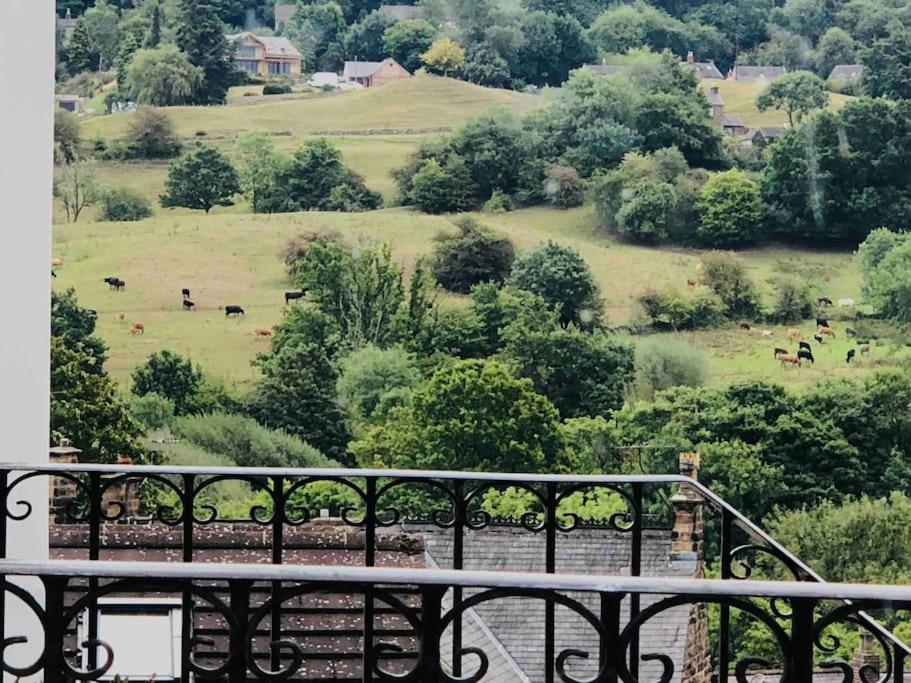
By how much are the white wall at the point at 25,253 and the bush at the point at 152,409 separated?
7.24 metres

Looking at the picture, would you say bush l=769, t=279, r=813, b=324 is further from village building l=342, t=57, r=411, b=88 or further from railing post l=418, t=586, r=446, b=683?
railing post l=418, t=586, r=446, b=683

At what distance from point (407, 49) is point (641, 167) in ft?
5.99

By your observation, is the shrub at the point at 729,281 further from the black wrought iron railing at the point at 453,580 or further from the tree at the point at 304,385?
the black wrought iron railing at the point at 453,580

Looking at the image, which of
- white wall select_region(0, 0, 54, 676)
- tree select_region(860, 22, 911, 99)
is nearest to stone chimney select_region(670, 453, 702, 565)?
tree select_region(860, 22, 911, 99)

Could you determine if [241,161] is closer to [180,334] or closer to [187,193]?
[187,193]

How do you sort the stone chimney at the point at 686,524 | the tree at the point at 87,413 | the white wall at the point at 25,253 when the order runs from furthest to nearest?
1. the tree at the point at 87,413
2. the stone chimney at the point at 686,524
3. the white wall at the point at 25,253

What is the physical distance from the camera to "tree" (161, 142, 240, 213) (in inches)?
435

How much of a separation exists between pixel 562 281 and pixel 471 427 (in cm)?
115

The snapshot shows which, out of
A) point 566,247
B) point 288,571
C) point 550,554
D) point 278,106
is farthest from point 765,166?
point 288,571

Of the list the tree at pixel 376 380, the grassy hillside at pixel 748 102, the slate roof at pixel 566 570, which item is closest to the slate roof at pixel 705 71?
the grassy hillside at pixel 748 102

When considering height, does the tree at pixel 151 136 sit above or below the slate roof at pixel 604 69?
below

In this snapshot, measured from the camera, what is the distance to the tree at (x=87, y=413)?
10727 millimetres

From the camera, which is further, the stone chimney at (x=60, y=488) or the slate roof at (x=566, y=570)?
the stone chimney at (x=60, y=488)

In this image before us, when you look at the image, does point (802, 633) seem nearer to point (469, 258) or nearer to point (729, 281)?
point (469, 258)
